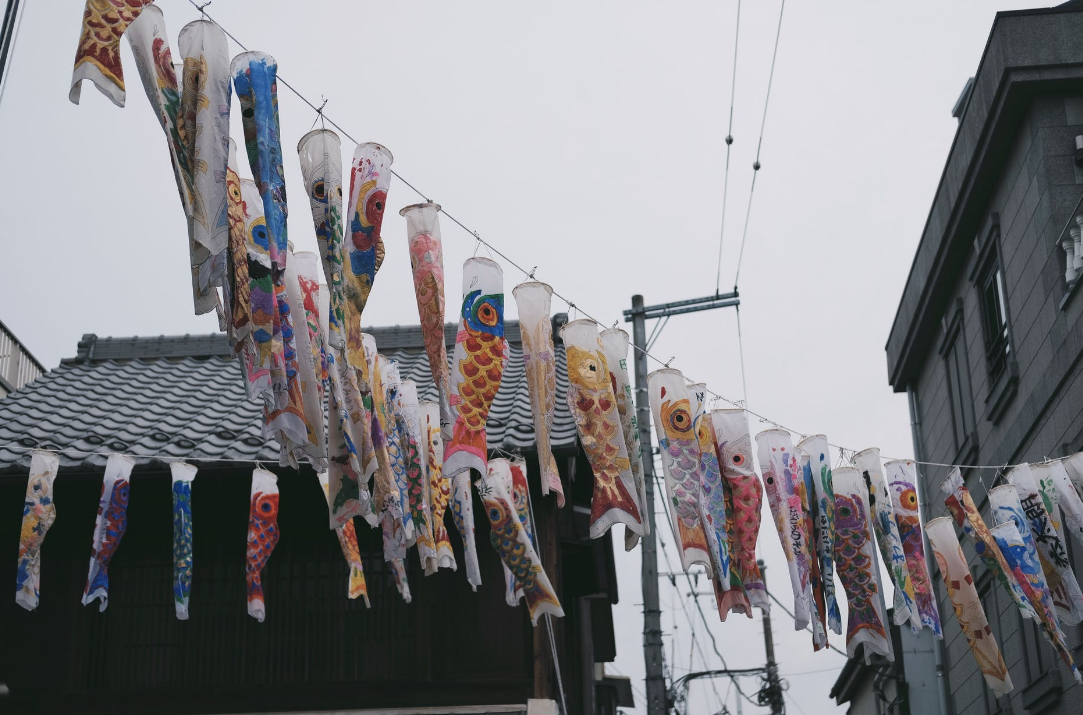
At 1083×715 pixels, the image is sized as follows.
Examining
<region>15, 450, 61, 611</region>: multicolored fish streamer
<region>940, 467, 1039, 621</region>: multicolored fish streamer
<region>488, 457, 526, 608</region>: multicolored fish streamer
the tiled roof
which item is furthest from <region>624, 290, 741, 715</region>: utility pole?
<region>15, 450, 61, 611</region>: multicolored fish streamer

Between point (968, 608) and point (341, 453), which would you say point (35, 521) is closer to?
point (341, 453)

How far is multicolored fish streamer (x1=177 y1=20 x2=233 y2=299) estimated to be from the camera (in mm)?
6977

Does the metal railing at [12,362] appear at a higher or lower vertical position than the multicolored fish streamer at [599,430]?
higher

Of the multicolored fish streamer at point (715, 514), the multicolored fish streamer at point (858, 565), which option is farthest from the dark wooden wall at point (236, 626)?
the multicolored fish streamer at point (858, 565)

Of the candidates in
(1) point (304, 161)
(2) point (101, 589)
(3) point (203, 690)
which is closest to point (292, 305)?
(1) point (304, 161)

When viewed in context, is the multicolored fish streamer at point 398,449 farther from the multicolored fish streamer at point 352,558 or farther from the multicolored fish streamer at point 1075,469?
the multicolored fish streamer at point 1075,469

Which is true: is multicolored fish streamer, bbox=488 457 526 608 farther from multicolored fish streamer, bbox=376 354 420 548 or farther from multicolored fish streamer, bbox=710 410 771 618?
multicolored fish streamer, bbox=710 410 771 618

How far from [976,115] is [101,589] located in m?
13.2

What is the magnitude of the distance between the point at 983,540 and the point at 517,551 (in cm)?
479

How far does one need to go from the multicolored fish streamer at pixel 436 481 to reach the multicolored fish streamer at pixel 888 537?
13.7 ft

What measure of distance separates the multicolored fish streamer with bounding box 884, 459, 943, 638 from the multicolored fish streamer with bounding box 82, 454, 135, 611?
761 centimetres

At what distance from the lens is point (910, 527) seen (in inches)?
468

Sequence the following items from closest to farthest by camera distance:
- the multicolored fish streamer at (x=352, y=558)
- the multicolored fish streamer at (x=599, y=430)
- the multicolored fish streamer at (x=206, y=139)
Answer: the multicolored fish streamer at (x=206, y=139) → the multicolored fish streamer at (x=599, y=430) → the multicolored fish streamer at (x=352, y=558)

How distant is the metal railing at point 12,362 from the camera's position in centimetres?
2417
